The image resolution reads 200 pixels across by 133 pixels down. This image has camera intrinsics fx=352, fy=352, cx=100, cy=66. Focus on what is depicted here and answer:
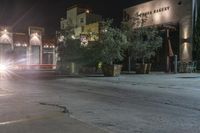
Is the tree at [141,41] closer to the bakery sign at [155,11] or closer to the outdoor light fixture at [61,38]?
the outdoor light fixture at [61,38]

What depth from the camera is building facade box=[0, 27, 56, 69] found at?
6122 centimetres

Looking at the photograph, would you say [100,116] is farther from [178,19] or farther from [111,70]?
[178,19]

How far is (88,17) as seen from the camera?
72.4 meters

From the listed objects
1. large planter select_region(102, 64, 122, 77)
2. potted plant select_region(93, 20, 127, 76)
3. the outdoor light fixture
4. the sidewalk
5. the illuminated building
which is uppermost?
the illuminated building

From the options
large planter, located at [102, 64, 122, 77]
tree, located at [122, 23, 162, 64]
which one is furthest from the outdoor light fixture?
large planter, located at [102, 64, 122, 77]

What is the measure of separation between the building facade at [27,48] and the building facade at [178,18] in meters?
21.4

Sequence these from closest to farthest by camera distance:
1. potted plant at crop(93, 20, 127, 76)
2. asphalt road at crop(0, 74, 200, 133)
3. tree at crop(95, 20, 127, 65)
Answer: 1. asphalt road at crop(0, 74, 200, 133)
2. potted plant at crop(93, 20, 127, 76)
3. tree at crop(95, 20, 127, 65)

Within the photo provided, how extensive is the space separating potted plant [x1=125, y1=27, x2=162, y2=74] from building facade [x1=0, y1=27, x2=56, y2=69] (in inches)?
1039

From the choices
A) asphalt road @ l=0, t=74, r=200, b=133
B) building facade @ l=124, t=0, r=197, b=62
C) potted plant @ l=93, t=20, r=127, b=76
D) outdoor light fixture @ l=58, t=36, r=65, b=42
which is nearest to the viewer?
asphalt road @ l=0, t=74, r=200, b=133

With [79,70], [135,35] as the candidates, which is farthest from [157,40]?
[79,70]

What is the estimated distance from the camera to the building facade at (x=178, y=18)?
40.1 metres

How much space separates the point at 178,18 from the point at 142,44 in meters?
9.33

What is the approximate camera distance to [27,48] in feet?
209

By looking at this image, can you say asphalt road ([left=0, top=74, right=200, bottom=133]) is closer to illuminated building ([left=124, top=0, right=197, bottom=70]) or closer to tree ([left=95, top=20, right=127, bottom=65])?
tree ([left=95, top=20, right=127, bottom=65])
